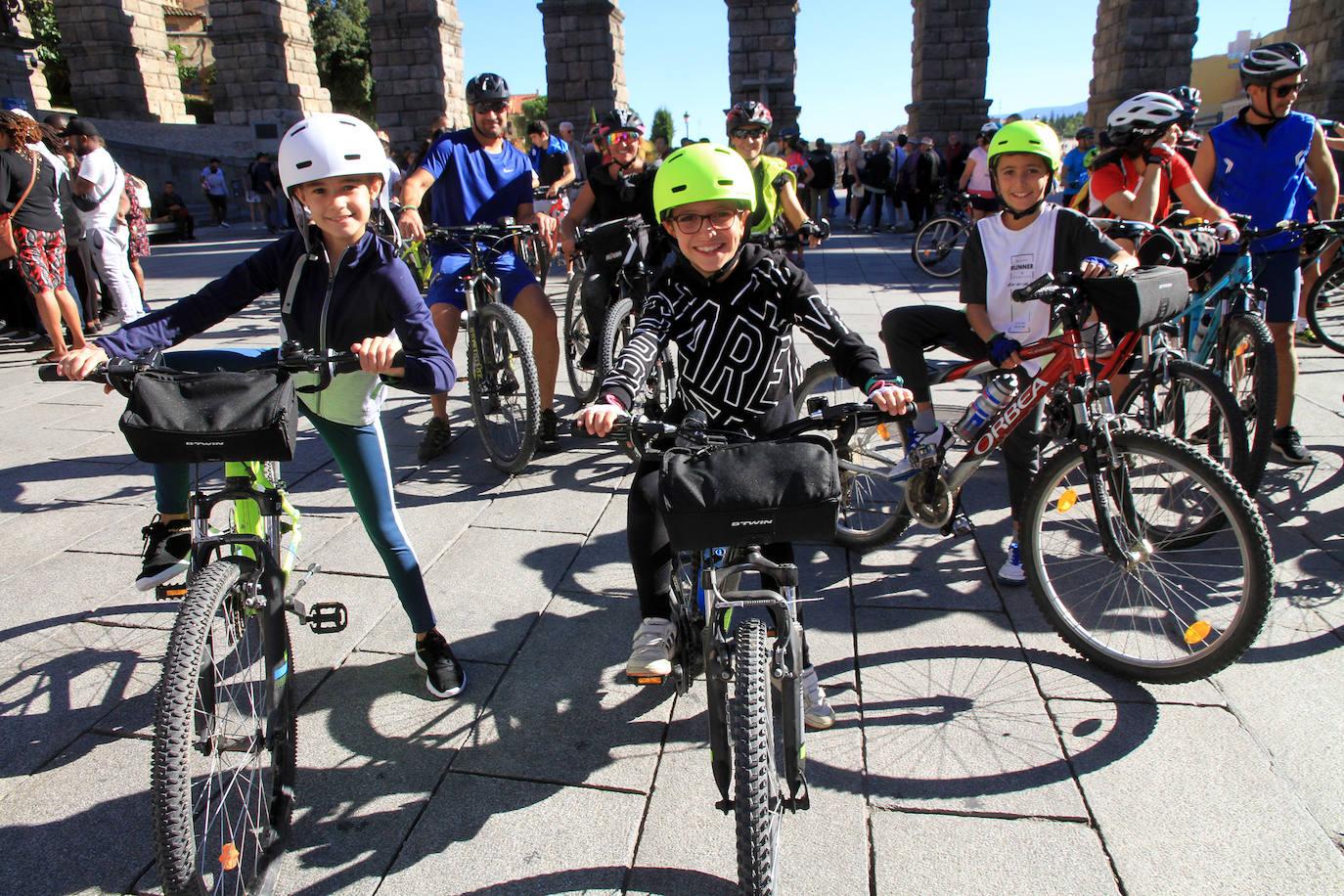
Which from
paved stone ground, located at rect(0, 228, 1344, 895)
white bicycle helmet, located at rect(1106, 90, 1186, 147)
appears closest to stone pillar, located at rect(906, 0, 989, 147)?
white bicycle helmet, located at rect(1106, 90, 1186, 147)

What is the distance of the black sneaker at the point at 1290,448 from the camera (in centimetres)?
462

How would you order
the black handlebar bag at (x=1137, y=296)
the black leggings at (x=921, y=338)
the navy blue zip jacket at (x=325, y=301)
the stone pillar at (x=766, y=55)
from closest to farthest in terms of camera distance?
the navy blue zip jacket at (x=325, y=301) < the black handlebar bag at (x=1137, y=296) < the black leggings at (x=921, y=338) < the stone pillar at (x=766, y=55)

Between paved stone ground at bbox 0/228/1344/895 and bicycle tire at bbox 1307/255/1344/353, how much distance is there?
133 inches

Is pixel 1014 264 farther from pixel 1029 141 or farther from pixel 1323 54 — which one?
pixel 1323 54

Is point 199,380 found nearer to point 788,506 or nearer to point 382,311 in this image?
point 382,311

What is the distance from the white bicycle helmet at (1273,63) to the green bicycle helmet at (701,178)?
3676mm

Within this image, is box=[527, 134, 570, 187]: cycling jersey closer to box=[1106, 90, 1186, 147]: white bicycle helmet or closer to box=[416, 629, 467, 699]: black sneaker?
box=[1106, 90, 1186, 147]: white bicycle helmet

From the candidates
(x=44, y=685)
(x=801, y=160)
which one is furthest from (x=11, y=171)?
(x=801, y=160)

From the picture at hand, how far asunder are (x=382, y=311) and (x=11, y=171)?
615 cm

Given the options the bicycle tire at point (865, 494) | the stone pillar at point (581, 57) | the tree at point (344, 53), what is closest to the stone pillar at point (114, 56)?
the stone pillar at point (581, 57)

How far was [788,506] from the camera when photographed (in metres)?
1.84

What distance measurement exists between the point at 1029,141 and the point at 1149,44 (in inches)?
697

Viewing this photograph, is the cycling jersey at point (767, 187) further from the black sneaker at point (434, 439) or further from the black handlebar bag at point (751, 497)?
the black handlebar bag at point (751, 497)

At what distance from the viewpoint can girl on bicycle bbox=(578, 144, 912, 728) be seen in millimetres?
2410
